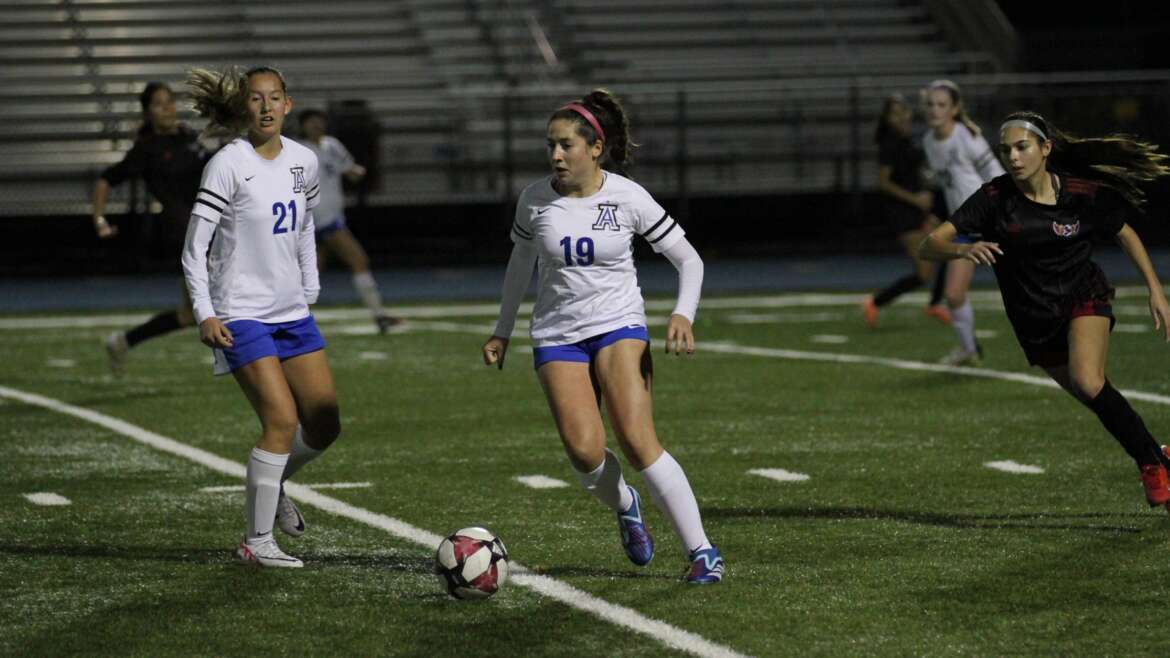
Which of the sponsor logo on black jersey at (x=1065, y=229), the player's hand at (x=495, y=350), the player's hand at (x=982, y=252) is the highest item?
the sponsor logo on black jersey at (x=1065, y=229)

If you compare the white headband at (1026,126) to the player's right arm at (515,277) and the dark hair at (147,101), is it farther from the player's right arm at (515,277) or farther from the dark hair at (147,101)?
the dark hair at (147,101)

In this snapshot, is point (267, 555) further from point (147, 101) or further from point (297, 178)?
point (147, 101)

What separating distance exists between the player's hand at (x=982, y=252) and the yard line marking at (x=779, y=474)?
75.0 inches

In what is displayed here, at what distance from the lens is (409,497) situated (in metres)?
8.84

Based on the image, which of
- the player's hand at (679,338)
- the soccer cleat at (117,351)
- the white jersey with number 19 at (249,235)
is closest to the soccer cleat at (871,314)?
the soccer cleat at (117,351)

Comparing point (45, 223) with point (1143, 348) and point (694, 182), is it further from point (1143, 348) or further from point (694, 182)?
point (1143, 348)

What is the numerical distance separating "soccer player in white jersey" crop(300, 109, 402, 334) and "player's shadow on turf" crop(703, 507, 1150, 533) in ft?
28.9

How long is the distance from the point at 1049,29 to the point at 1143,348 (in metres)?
16.9

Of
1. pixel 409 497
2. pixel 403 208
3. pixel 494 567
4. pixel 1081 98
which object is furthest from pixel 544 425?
pixel 1081 98

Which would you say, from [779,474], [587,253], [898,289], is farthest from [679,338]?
[898,289]

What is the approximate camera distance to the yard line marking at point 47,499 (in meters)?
8.81

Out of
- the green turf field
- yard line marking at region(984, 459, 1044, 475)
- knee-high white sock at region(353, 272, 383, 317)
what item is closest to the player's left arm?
the green turf field

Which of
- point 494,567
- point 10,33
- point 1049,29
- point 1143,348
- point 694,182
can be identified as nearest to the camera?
point 494,567

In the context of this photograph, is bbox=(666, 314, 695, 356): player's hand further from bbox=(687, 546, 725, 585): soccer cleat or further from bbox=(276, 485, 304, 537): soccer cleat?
bbox=(276, 485, 304, 537): soccer cleat
